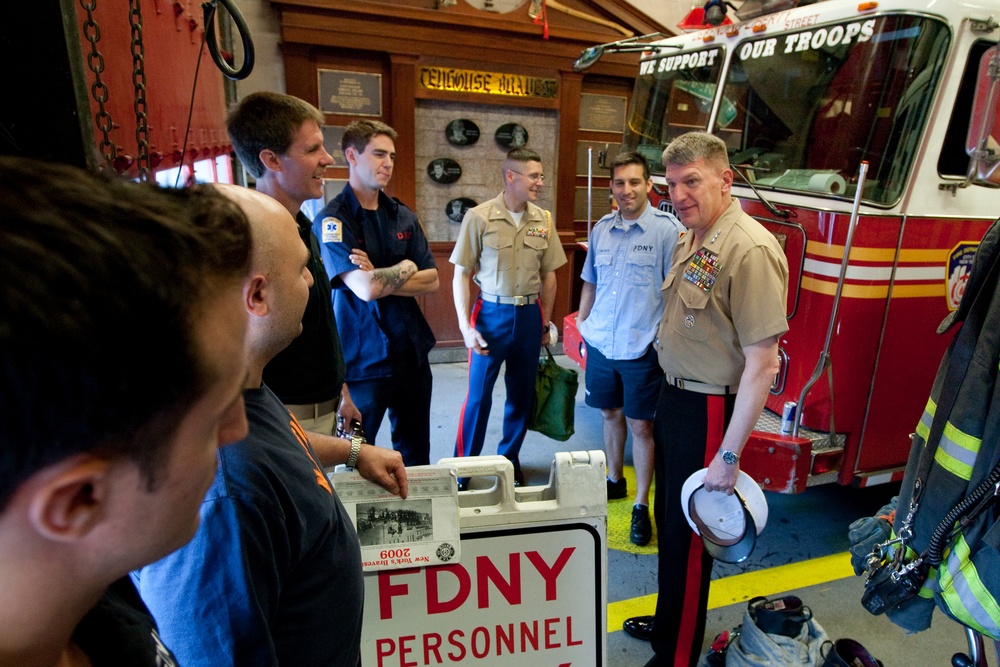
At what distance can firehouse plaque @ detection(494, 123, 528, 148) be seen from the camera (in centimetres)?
577

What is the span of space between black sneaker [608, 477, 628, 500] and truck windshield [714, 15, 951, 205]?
5.91 feet

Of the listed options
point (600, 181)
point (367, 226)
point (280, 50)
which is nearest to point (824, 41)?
point (367, 226)

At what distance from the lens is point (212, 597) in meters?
0.90

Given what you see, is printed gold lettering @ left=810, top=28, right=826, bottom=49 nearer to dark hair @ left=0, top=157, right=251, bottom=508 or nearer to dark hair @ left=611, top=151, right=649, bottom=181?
dark hair @ left=611, top=151, right=649, bottom=181

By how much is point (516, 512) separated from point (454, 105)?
4.67 metres

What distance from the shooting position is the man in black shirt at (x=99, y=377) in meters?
0.40

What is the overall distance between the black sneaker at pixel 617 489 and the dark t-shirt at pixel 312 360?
1.90 metres

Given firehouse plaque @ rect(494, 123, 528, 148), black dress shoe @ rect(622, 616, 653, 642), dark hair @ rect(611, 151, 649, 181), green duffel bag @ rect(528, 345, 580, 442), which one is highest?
firehouse plaque @ rect(494, 123, 528, 148)

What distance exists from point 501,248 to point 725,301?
5.62 feet

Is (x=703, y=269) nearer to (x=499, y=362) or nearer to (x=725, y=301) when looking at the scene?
(x=725, y=301)

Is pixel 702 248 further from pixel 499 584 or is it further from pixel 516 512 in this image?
pixel 499 584

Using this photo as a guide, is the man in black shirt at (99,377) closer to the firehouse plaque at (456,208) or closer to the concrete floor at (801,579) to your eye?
the concrete floor at (801,579)

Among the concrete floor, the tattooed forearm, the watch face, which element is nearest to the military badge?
the tattooed forearm

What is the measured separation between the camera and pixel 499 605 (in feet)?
5.60
